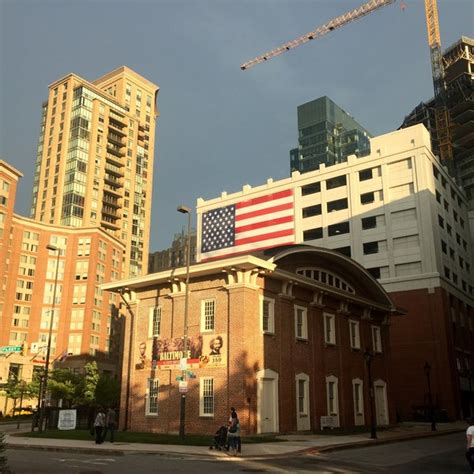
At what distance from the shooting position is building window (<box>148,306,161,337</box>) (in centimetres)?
3420

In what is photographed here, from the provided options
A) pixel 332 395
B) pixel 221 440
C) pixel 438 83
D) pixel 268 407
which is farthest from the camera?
pixel 438 83

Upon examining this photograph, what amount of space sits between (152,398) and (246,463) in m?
15.6

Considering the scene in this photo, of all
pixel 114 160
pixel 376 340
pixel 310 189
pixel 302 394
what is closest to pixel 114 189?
pixel 114 160

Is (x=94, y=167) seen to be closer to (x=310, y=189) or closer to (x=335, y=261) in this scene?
(x=310, y=189)

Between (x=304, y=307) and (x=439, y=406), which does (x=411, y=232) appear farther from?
(x=304, y=307)

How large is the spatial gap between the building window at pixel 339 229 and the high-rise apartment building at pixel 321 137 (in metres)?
111

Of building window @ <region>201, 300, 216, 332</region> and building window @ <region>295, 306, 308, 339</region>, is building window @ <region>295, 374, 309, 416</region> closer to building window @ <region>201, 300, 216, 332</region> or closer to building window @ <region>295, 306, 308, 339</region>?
building window @ <region>295, 306, 308, 339</region>

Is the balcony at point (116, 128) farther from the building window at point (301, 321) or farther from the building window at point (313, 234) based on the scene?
the building window at point (301, 321)

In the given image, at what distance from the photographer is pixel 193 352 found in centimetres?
3178

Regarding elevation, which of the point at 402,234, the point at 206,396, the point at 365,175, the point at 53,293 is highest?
the point at 365,175

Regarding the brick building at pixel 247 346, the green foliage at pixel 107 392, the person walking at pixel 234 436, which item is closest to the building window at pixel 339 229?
the brick building at pixel 247 346

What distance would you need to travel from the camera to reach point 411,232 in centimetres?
6662

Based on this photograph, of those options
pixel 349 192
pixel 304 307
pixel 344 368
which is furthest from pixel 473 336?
pixel 304 307

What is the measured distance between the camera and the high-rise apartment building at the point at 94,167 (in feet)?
371
